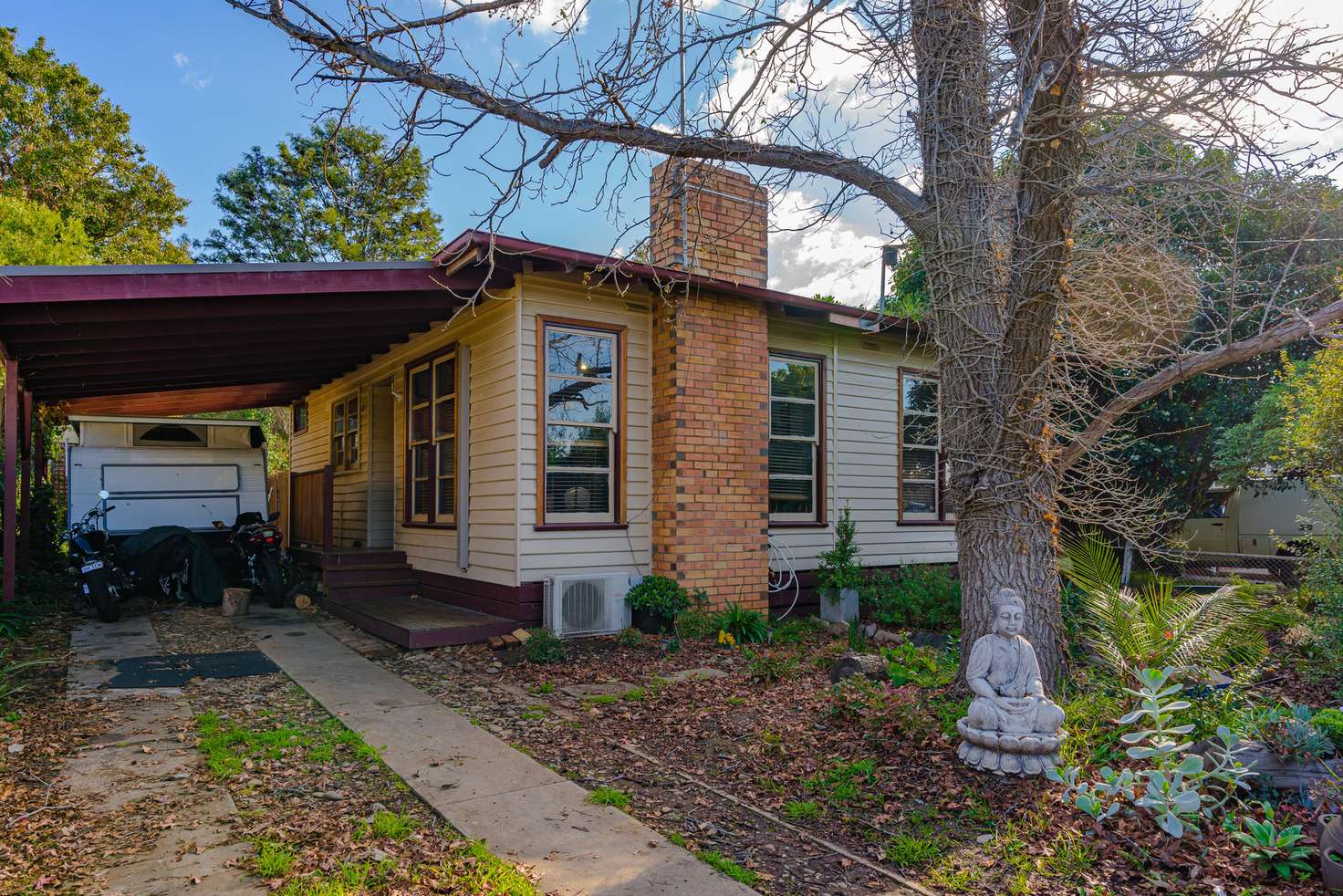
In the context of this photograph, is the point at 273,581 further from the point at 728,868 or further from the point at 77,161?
the point at 77,161

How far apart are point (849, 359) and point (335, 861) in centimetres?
845

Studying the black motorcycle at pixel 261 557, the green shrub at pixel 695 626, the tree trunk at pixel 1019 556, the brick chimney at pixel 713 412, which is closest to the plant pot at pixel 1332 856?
the tree trunk at pixel 1019 556

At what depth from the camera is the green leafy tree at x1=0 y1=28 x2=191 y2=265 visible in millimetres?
19250

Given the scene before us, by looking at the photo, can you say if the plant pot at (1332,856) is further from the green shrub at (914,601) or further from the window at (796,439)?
the window at (796,439)

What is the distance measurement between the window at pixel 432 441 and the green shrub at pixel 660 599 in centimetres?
241

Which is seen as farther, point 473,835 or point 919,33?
point 919,33

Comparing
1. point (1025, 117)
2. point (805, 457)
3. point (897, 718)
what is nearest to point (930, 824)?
point (897, 718)

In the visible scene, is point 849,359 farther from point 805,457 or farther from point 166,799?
point 166,799

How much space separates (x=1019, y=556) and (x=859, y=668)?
1.58 metres

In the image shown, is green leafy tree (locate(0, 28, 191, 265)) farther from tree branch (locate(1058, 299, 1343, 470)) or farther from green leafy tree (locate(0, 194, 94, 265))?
tree branch (locate(1058, 299, 1343, 470))

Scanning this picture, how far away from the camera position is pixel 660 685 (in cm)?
607

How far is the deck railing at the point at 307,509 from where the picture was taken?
11945 millimetres

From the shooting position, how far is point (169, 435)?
1178 cm

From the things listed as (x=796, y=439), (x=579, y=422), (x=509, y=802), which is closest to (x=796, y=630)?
(x=796, y=439)
